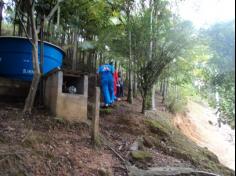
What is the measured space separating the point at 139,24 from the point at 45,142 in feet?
14.4

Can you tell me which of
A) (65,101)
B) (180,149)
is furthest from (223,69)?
(65,101)

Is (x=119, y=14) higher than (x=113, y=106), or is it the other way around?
(x=119, y=14)

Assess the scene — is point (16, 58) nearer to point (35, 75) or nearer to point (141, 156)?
point (35, 75)

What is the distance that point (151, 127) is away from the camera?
7.92 m

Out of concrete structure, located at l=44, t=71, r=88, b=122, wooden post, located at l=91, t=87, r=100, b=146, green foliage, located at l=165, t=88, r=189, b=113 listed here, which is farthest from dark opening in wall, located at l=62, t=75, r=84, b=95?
green foliage, located at l=165, t=88, r=189, b=113

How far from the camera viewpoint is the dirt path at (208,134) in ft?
43.6

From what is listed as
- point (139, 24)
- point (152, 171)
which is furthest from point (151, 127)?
point (139, 24)

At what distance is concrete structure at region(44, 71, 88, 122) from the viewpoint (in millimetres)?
6969

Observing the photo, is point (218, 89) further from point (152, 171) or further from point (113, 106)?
point (113, 106)

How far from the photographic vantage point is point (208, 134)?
672 inches

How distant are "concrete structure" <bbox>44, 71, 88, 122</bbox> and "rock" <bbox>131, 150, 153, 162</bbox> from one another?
4.61 feet

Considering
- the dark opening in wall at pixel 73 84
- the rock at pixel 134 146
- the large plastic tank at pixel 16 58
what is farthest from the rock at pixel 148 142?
the large plastic tank at pixel 16 58

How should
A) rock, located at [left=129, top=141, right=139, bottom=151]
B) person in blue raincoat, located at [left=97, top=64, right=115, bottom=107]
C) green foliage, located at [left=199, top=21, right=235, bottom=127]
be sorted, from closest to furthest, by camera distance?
green foliage, located at [left=199, top=21, right=235, bottom=127] → rock, located at [left=129, top=141, right=139, bottom=151] → person in blue raincoat, located at [left=97, top=64, right=115, bottom=107]

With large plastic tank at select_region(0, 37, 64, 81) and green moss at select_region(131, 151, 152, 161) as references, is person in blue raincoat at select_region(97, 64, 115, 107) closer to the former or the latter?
large plastic tank at select_region(0, 37, 64, 81)
